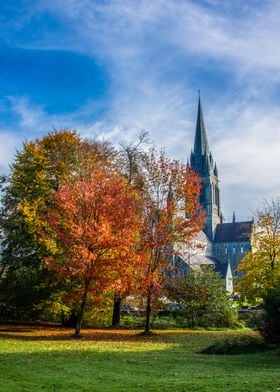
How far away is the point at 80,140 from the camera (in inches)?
1315

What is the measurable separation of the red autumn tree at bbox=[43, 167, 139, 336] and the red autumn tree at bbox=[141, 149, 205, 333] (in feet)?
9.28

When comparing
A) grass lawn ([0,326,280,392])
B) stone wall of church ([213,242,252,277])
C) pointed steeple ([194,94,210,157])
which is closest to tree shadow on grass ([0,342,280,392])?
grass lawn ([0,326,280,392])

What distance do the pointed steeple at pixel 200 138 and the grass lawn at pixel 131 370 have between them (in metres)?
114

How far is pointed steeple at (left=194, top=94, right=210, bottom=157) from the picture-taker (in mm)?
127750

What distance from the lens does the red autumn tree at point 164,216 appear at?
85.7 ft

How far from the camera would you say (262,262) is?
29.5m

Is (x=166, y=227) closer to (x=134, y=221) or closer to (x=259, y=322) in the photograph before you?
(x=134, y=221)

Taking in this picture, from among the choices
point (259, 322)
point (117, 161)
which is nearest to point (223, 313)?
point (117, 161)

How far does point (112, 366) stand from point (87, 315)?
742 inches

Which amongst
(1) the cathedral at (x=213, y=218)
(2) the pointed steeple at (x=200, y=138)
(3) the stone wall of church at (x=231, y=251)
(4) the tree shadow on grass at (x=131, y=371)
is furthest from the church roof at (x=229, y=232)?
(4) the tree shadow on grass at (x=131, y=371)

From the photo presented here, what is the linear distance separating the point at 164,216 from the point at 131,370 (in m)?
15.1

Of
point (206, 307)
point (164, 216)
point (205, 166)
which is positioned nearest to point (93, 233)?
point (164, 216)

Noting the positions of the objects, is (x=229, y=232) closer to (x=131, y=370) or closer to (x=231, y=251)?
(x=231, y=251)

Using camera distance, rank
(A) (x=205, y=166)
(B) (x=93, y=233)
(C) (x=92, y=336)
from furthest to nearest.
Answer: (A) (x=205, y=166)
(C) (x=92, y=336)
(B) (x=93, y=233)
